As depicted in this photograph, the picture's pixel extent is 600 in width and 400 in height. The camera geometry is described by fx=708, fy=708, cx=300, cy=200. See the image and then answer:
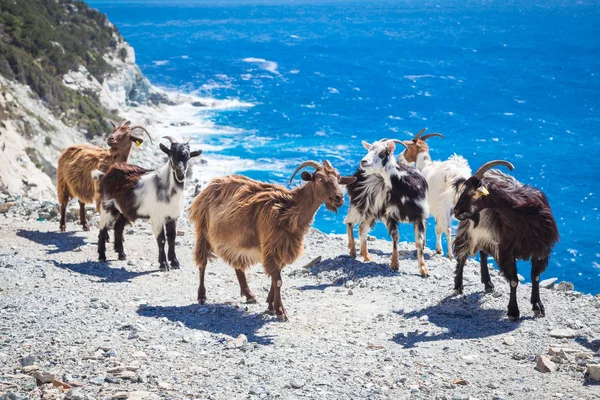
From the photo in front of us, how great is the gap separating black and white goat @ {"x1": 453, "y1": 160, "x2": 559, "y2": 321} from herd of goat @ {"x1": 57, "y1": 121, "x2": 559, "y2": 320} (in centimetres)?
1

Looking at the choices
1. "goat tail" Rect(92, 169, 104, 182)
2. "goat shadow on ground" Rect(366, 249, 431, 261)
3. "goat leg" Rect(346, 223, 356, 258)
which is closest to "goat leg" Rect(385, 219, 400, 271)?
"goat leg" Rect(346, 223, 356, 258)

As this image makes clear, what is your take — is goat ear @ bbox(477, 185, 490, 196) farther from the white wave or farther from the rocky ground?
the white wave

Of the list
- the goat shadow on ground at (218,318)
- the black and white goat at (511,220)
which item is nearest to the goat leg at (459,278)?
the black and white goat at (511,220)

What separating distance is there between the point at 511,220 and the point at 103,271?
263 inches

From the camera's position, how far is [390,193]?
41.1 ft

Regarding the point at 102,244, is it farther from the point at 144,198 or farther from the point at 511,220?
the point at 511,220

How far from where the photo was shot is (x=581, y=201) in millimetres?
33844

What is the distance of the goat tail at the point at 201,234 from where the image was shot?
33.4 feet

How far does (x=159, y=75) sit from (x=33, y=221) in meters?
50.9

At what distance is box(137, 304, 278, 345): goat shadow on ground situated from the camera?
29.7ft

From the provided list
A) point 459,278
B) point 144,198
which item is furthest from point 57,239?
point 459,278

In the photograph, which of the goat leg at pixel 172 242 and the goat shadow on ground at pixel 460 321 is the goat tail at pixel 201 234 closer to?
the goat leg at pixel 172 242

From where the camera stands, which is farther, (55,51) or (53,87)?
(55,51)

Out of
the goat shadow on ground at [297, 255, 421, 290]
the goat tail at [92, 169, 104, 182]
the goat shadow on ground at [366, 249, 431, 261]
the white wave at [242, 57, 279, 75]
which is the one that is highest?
the white wave at [242, 57, 279, 75]
